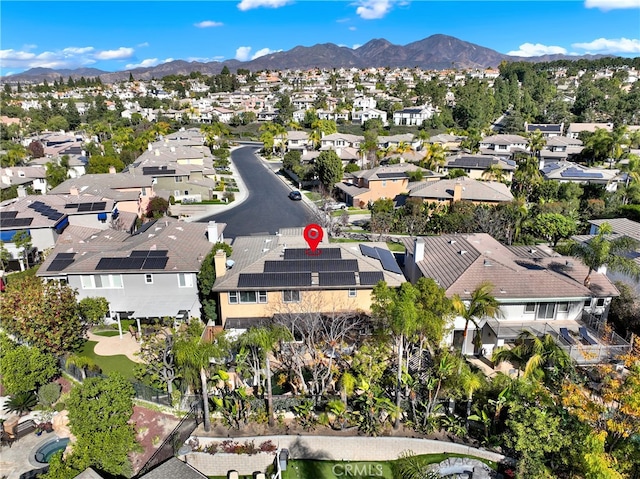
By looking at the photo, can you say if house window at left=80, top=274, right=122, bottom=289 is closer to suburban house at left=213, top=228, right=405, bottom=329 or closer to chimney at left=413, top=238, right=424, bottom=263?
suburban house at left=213, top=228, right=405, bottom=329

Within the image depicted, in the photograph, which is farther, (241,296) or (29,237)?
(29,237)

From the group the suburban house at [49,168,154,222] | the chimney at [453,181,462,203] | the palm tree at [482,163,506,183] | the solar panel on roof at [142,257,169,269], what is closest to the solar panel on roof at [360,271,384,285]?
the solar panel on roof at [142,257,169,269]

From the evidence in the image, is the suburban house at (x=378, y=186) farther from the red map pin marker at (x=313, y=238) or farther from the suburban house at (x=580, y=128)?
the suburban house at (x=580, y=128)

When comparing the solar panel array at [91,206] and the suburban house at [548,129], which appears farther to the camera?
the suburban house at [548,129]

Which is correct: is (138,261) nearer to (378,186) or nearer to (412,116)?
(378,186)

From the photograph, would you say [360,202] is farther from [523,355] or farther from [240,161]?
[240,161]

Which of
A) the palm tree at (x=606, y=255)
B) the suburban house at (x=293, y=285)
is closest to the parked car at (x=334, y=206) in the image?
the suburban house at (x=293, y=285)

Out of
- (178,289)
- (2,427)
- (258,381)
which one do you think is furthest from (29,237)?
(258,381)
